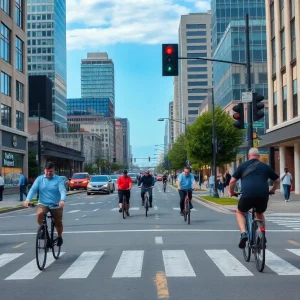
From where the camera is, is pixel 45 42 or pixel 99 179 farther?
pixel 45 42

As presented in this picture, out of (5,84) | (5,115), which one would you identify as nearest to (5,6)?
(5,84)

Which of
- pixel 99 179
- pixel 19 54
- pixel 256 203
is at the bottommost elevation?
pixel 256 203

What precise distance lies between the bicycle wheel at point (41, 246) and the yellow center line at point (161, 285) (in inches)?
79.9

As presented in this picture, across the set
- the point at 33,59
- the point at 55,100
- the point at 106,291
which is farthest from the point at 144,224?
the point at 33,59

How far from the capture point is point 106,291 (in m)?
7.47

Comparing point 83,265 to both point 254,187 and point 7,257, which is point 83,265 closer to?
point 7,257

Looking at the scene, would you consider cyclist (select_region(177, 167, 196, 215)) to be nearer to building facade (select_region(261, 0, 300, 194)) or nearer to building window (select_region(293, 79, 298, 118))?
building facade (select_region(261, 0, 300, 194))

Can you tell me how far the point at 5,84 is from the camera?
51.7 meters

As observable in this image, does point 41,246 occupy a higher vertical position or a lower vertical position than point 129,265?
higher

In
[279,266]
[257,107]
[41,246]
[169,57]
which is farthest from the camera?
[257,107]

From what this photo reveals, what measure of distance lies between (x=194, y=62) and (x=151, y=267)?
172m

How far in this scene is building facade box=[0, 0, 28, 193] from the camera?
50969mm

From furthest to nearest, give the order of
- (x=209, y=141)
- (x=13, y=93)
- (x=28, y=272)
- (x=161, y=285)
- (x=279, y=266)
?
(x=13, y=93) → (x=209, y=141) → (x=279, y=266) → (x=28, y=272) → (x=161, y=285)

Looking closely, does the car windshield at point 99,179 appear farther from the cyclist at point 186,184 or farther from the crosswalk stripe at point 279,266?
the crosswalk stripe at point 279,266
